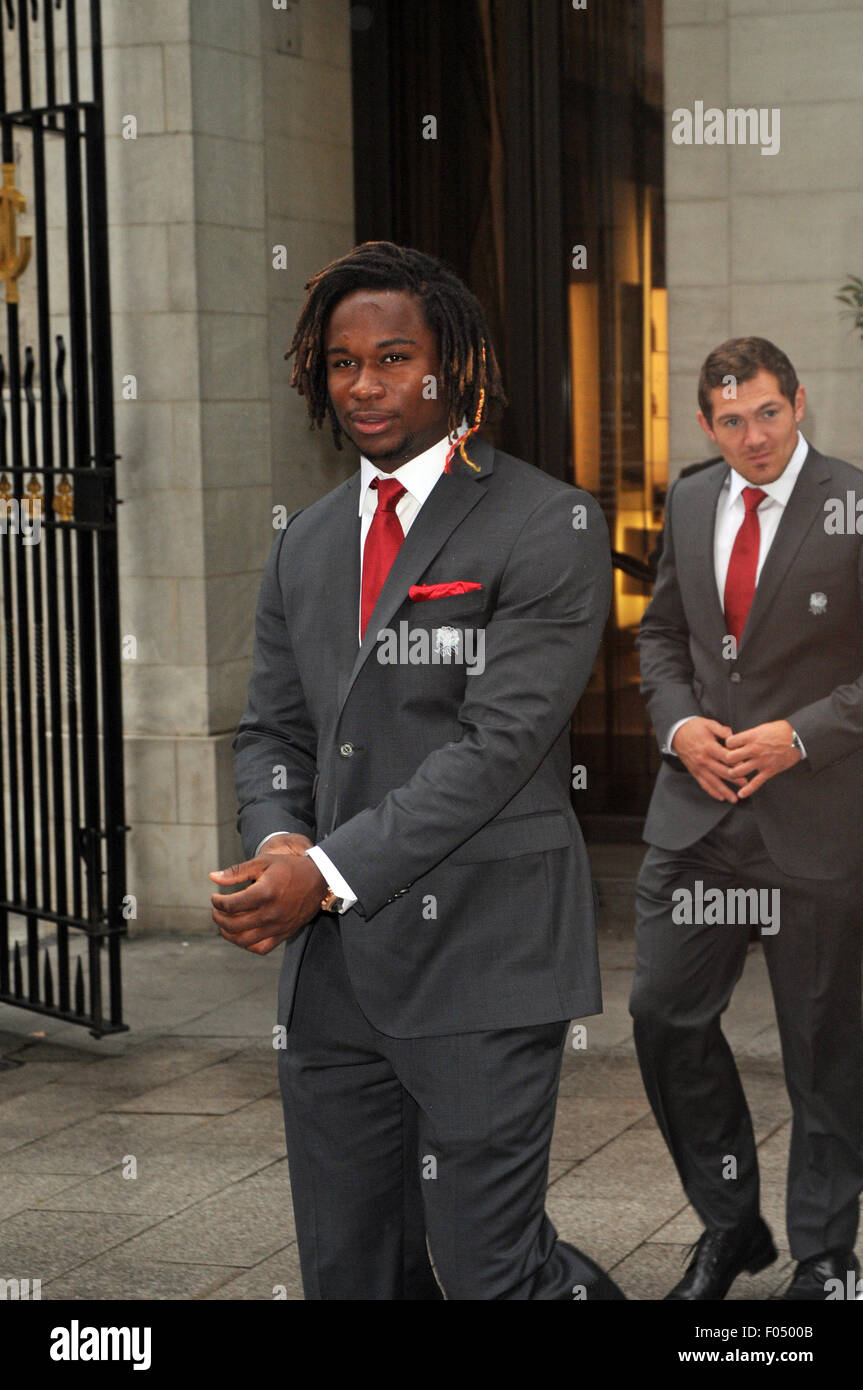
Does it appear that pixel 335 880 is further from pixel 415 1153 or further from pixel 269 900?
pixel 415 1153

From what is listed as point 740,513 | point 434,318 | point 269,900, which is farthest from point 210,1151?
point 434,318

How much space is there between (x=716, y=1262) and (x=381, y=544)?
6.46 ft

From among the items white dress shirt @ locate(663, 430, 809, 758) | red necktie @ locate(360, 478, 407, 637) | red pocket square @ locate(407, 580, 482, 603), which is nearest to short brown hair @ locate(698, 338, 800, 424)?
white dress shirt @ locate(663, 430, 809, 758)

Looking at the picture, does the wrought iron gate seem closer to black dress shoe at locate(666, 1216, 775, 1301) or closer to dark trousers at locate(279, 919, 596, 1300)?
black dress shoe at locate(666, 1216, 775, 1301)

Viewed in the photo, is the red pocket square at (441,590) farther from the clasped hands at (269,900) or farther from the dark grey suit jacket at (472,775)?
the clasped hands at (269,900)

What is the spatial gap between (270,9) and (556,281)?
1.71 meters

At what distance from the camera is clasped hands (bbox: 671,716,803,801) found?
176 inches

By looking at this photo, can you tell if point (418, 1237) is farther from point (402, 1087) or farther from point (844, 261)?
point (844, 261)

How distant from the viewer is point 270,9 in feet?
28.7

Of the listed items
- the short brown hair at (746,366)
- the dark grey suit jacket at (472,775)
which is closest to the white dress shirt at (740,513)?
the short brown hair at (746,366)

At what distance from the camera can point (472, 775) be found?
3.21 m

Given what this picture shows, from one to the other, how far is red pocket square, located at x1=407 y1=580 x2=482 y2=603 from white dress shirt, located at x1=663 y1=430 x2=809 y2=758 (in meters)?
1.38

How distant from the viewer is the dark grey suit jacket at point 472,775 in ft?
10.6
